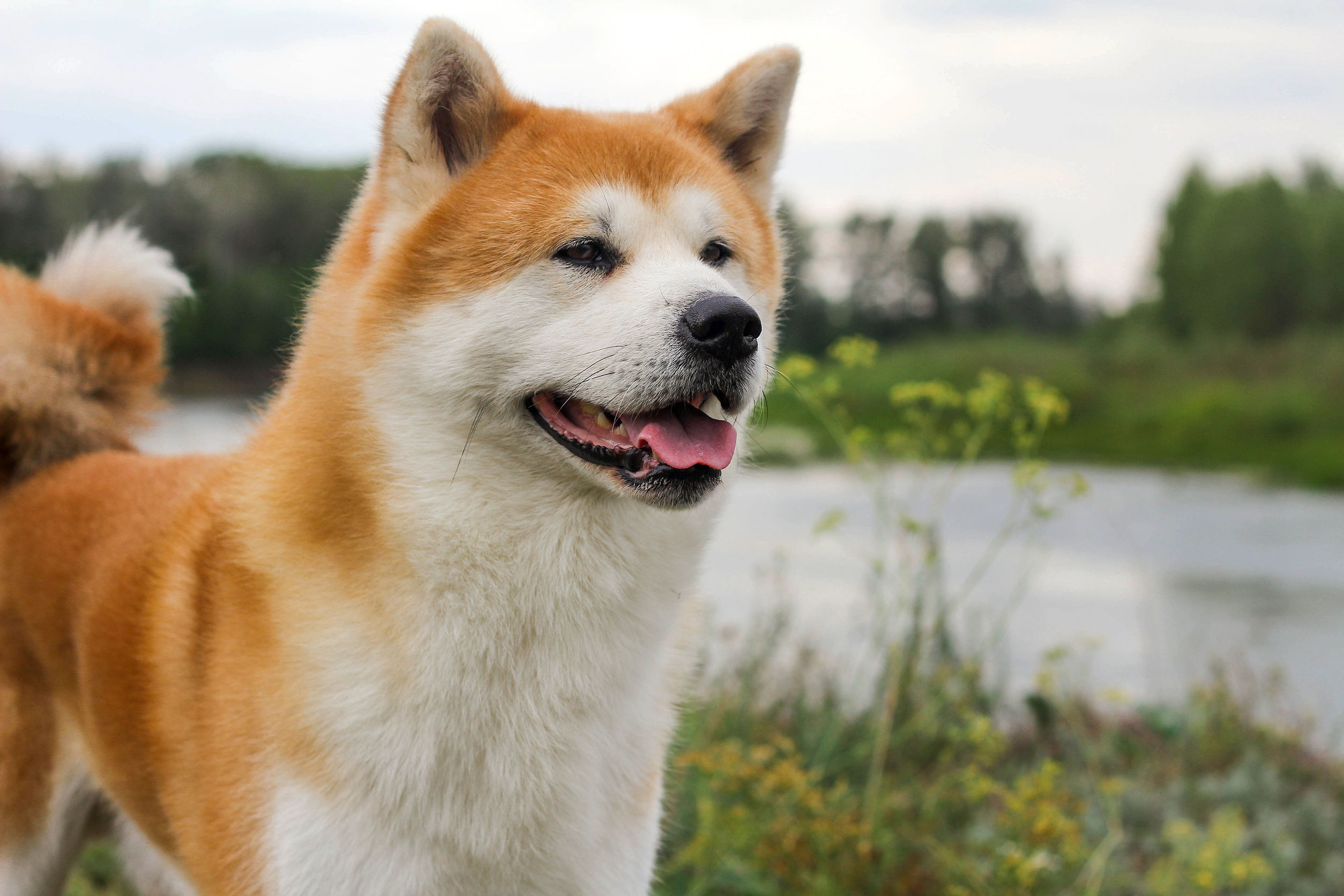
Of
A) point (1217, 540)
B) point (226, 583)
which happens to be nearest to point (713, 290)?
point (226, 583)

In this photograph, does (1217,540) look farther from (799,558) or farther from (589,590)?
(589,590)

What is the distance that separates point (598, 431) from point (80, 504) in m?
1.59

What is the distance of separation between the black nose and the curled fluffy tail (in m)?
1.96

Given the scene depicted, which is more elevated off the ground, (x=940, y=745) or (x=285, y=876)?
(x=285, y=876)

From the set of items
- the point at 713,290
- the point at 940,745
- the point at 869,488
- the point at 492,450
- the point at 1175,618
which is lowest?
the point at 1175,618

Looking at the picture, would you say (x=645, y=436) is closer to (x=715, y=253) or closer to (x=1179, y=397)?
(x=715, y=253)

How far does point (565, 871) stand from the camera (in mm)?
2008

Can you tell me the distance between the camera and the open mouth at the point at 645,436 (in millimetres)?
1903

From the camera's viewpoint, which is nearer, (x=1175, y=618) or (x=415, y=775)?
(x=415, y=775)

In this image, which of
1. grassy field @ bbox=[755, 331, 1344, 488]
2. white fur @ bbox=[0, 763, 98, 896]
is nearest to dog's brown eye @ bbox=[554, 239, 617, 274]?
white fur @ bbox=[0, 763, 98, 896]

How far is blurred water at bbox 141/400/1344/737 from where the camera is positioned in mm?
4758

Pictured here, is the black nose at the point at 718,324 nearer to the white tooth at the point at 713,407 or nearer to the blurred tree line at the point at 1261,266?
the white tooth at the point at 713,407

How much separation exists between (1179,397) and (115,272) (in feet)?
58.1

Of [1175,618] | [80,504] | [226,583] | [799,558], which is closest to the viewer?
[226,583]
